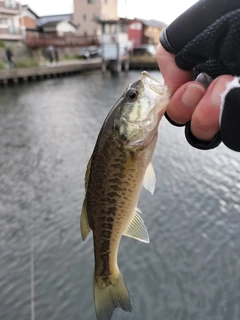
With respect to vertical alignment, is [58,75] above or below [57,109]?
below

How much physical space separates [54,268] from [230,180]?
216 inches

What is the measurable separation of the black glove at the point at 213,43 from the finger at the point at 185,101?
0.35 ft

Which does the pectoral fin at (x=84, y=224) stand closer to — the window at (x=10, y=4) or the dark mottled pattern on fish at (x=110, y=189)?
the dark mottled pattern on fish at (x=110, y=189)

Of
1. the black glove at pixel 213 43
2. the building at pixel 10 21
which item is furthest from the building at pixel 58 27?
the black glove at pixel 213 43

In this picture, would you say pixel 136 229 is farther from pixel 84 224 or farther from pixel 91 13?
pixel 91 13

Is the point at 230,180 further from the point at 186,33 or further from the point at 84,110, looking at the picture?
the point at 84,110

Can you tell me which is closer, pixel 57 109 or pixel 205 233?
pixel 205 233

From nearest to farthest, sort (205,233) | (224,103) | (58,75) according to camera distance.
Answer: (224,103), (205,233), (58,75)

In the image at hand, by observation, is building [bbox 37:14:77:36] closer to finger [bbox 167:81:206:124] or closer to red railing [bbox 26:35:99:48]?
red railing [bbox 26:35:99:48]

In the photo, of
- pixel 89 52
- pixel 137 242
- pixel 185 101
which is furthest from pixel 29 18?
pixel 185 101

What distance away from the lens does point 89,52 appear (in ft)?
142

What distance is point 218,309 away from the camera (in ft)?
17.1

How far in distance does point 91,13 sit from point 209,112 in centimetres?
5975

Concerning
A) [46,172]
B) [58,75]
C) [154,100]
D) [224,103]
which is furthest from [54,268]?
[58,75]
